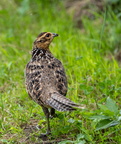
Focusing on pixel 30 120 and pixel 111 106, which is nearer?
pixel 111 106

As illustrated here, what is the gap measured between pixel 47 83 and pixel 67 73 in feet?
7.68

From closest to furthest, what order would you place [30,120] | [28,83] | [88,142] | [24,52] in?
[88,142]
[28,83]
[30,120]
[24,52]

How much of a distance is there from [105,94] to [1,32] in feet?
17.8

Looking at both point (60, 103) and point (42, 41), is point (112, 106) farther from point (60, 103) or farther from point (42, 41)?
point (42, 41)

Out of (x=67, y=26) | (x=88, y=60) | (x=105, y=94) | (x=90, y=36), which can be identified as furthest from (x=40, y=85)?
(x=67, y=26)

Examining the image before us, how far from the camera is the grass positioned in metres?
5.48

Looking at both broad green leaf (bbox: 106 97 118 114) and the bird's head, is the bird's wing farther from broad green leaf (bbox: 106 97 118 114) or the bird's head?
broad green leaf (bbox: 106 97 118 114)

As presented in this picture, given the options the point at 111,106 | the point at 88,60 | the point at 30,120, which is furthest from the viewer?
the point at 88,60

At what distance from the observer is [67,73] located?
783 centimetres

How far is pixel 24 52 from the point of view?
9125 millimetres

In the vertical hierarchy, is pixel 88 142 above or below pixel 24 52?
below

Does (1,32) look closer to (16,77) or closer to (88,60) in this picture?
(16,77)

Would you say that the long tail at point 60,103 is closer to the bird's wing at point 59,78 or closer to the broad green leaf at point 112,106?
the bird's wing at point 59,78

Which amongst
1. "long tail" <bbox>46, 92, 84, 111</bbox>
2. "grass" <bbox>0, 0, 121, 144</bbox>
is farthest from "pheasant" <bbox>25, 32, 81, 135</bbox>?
"grass" <bbox>0, 0, 121, 144</bbox>
